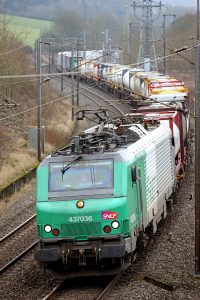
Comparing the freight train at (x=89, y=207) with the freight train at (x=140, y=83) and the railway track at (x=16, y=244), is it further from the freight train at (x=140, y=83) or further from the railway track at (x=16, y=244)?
the freight train at (x=140, y=83)

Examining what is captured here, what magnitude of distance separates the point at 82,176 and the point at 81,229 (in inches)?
39.6

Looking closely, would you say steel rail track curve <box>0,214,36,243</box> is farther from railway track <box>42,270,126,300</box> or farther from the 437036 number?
the 437036 number

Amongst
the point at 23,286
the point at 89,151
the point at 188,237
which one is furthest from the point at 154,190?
the point at 23,286

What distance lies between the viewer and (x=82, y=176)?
1309 cm

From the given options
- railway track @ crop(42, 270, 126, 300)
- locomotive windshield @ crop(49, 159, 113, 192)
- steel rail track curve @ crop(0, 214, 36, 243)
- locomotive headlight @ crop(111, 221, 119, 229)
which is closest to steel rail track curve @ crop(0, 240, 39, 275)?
steel rail track curve @ crop(0, 214, 36, 243)

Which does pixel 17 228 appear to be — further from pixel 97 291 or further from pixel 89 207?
pixel 89 207

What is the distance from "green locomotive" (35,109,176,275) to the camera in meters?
12.7

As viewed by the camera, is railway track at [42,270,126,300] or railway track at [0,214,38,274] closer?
railway track at [42,270,126,300]

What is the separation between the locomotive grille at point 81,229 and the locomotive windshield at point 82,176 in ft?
2.24

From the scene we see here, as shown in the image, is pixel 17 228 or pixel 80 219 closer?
pixel 80 219

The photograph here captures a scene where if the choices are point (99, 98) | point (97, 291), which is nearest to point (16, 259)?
point (97, 291)

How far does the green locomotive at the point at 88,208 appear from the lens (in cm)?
1274

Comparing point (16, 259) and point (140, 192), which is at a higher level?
point (140, 192)

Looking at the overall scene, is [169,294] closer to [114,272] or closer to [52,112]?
[114,272]
